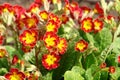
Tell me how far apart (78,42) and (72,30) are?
9.2 inches

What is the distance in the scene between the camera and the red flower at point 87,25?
6.91 ft

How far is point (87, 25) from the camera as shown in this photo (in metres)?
2.10

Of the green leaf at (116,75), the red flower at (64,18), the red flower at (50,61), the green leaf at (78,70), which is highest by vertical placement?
the red flower at (64,18)

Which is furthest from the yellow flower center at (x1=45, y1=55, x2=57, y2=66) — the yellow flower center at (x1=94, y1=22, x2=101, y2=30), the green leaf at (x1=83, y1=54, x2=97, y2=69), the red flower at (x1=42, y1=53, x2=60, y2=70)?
the yellow flower center at (x1=94, y1=22, x2=101, y2=30)

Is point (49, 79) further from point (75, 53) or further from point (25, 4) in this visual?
point (25, 4)

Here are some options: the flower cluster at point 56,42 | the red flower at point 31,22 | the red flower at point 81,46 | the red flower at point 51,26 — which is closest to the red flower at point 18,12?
the flower cluster at point 56,42

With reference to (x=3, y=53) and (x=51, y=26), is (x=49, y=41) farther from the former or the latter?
(x=3, y=53)

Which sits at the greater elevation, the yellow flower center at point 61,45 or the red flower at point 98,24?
the red flower at point 98,24

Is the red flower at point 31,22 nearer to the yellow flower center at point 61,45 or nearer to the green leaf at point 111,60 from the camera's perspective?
the yellow flower center at point 61,45

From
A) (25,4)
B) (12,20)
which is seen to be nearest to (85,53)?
(12,20)

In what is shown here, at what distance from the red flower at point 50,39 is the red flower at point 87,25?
0.22m

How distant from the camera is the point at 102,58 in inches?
83.0

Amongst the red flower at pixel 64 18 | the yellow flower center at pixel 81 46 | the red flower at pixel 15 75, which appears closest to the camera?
the red flower at pixel 15 75

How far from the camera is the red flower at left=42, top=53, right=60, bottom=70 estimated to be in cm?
193
